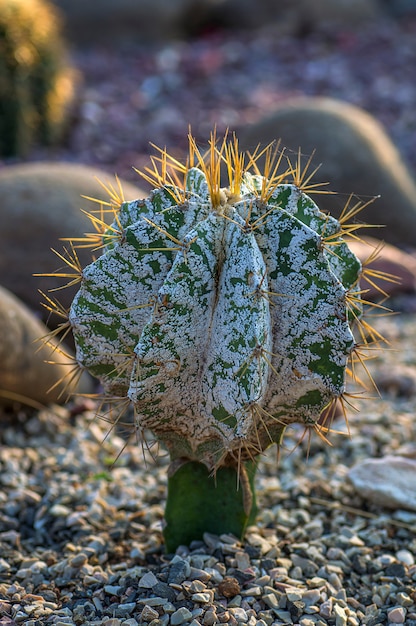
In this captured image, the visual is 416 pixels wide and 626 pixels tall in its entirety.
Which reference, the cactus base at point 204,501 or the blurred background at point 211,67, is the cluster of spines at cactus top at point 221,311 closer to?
the cactus base at point 204,501

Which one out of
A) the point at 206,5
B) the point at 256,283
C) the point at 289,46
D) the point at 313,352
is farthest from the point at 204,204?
the point at 206,5

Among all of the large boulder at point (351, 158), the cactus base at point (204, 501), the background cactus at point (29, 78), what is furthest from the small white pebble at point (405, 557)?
the background cactus at point (29, 78)

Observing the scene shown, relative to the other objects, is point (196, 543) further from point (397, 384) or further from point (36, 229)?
point (36, 229)

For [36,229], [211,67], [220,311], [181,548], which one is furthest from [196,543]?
[211,67]

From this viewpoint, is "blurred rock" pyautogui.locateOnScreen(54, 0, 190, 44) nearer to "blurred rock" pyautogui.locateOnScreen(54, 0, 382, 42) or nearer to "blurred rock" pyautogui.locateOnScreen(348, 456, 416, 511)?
"blurred rock" pyautogui.locateOnScreen(54, 0, 382, 42)

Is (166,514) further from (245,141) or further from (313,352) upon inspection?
(245,141)

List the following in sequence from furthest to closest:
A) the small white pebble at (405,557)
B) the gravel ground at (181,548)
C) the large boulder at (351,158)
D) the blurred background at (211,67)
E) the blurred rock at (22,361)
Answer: the blurred background at (211,67) < the large boulder at (351,158) < the blurred rock at (22,361) < the small white pebble at (405,557) < the gravel ground at (181,548)

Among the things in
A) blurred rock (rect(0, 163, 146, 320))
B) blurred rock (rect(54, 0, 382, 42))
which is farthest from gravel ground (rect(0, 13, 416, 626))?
blurred rock (rect(54, 0, 382, 42))
